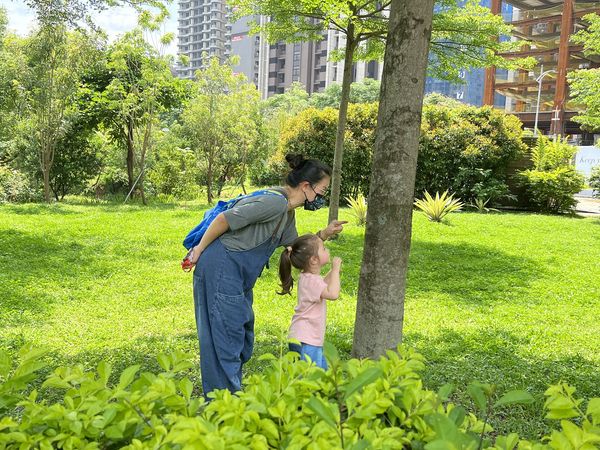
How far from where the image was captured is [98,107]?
16.7 metres

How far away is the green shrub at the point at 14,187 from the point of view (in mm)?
16359

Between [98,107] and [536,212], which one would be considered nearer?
[536,212]

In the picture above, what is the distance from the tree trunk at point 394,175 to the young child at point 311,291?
1.65ft

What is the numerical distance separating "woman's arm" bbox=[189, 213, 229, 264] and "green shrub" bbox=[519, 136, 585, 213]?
46.3 feet

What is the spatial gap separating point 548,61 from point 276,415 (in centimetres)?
5732

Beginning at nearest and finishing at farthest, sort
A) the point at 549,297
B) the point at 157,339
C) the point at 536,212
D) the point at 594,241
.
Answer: the point at 157,339 < the point at 549,297 < the point at 594,241 < the point at 536,212

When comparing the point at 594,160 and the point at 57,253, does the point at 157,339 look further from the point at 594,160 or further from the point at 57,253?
the point at 594,160

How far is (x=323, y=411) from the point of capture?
1132 mm

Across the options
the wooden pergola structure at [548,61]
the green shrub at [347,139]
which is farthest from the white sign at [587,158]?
the green shrub at [347,139]

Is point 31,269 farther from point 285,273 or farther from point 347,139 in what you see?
point 347,139

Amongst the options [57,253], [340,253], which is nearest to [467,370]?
[340,253]

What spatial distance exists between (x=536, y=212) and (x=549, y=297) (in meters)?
9.81

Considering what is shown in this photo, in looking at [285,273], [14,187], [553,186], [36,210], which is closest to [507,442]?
[285,273]

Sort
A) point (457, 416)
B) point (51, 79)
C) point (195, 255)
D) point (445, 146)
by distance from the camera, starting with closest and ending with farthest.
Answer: point (457, 416)
point (195, 255)
point (51, 79)
point (445, 146)
